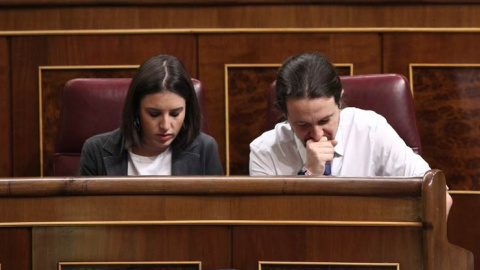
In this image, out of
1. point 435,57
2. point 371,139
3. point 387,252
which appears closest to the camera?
point 387,252

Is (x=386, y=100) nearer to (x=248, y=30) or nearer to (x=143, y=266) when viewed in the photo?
(x=248, y=30)

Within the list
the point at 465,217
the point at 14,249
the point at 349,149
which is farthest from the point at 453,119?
the point at 14,249

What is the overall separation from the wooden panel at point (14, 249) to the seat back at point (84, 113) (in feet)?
1.35

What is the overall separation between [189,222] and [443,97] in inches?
26.6

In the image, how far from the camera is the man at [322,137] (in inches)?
39.9

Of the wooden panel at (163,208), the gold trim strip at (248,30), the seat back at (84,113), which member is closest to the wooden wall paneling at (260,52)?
the gold trim strip at (248,30)

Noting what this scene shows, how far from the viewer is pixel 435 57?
1317 millimetres

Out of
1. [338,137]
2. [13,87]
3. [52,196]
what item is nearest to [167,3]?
[13,87]

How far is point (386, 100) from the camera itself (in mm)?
1124

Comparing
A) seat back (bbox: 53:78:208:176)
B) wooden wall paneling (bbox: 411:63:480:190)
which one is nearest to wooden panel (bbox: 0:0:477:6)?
wooden wall paneling (bbox: 411:63:480:190)

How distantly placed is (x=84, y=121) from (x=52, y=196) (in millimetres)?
416

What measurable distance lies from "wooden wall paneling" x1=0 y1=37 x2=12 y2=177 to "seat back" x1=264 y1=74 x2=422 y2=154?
1.50 ft

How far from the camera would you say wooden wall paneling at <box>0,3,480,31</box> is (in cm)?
133

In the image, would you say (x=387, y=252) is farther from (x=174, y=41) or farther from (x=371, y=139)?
(x=174, y=41)
